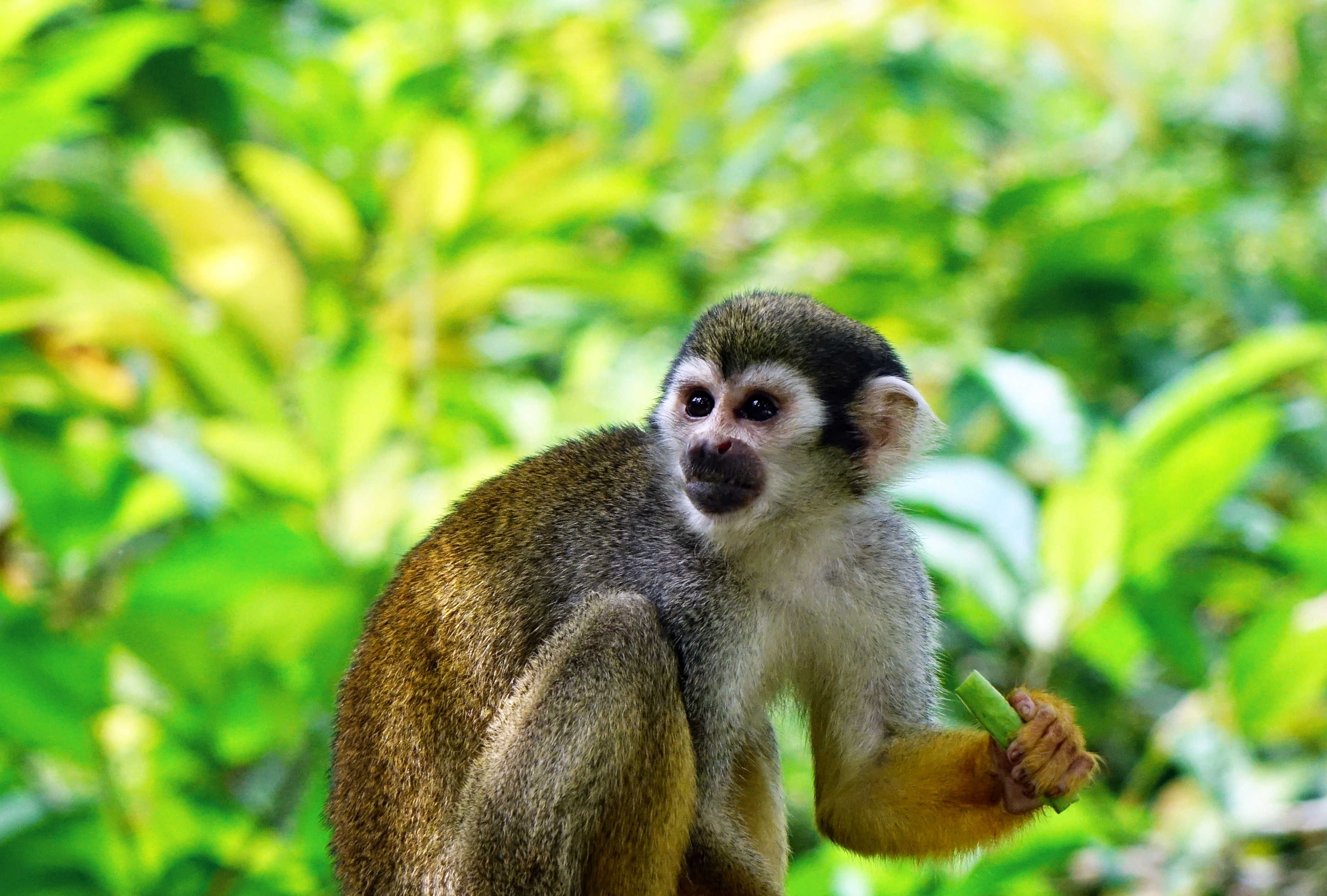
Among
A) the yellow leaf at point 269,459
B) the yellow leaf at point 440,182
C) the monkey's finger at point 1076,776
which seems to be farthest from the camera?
the yellow leaf at point 440,182

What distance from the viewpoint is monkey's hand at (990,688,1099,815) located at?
1.70 meters

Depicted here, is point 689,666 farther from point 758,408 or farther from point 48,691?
point 48,691

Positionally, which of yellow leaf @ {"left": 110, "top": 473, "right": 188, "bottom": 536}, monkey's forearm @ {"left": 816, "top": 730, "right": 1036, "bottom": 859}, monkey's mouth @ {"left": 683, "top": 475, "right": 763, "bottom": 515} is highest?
monkey's mouth @ {"left": 683, "top": 475, "right": 763, "bottom": 515}

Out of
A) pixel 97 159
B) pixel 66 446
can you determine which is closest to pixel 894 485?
pixel 66 446


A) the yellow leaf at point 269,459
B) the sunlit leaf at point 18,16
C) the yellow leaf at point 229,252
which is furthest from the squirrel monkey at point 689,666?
the sunlit leaf at point 18,16

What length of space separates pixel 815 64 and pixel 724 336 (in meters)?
2.65

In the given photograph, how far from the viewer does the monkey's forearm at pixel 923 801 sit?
1.83 m

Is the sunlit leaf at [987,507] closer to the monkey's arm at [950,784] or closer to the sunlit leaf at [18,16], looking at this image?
the monkey's arm at [950,784]

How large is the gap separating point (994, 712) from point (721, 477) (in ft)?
1.67

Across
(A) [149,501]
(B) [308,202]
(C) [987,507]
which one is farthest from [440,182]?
(C) [987,507]

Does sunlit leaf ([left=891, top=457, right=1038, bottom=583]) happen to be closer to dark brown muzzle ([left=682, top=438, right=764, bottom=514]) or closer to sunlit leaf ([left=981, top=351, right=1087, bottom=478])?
sunlit leaf ([left=981, top=351, right=1087, bottom=478])

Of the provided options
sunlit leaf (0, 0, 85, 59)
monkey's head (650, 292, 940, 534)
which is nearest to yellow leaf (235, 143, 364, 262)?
sunlit leaf (0, 0, 85, 59)

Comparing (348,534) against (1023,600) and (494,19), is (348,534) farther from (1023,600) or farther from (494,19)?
(494,19)

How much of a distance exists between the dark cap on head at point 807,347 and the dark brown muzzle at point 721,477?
0.38ft
